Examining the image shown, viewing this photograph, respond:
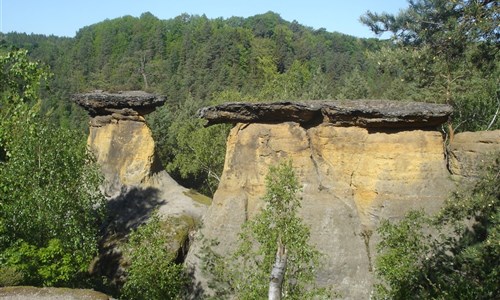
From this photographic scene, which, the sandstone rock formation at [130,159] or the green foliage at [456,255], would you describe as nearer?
the green foliage at [456,255]

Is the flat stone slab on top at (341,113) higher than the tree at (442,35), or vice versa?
the tree at (442,35)

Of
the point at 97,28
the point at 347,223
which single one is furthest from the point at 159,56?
the point at 347,223

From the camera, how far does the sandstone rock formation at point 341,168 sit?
16.2 m

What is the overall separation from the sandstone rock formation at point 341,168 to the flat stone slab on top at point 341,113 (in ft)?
0.10

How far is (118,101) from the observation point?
23312 mm

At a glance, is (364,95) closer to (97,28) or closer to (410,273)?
(410,273)

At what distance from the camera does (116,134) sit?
78.6 feet

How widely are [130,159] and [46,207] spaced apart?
27.6ft

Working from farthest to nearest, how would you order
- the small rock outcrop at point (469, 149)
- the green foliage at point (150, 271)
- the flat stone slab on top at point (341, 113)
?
the flat stone slab on top at point (341, 113) < the small rock outcrop at point (469, 149) < the green foliage at point (150, 271)

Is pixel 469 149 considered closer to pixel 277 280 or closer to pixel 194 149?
pixel 277 280

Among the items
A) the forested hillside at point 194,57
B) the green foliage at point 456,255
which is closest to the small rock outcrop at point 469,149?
the green foliage at point 456,255

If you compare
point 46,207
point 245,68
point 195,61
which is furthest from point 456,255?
point 195,61

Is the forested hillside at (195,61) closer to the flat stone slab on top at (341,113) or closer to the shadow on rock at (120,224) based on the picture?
the shadow on rock at (120,224)

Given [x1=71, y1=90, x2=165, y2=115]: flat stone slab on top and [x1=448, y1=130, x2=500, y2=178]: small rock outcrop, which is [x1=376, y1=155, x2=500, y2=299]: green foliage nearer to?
[x1=448, y1=130, x2=500, y2=178]: small rock outcrop
